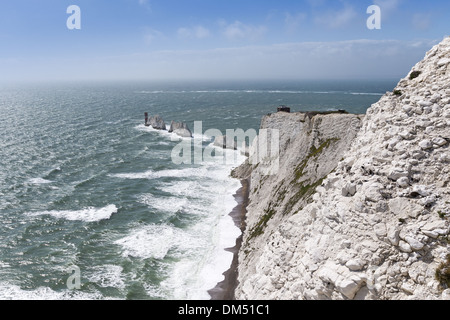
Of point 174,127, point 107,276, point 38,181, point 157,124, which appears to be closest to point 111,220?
point 107,276

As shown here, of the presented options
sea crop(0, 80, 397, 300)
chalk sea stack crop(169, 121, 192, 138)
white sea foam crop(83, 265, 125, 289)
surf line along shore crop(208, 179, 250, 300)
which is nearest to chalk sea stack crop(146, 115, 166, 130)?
chalk sea stack crop(169, 121, 192, 138)

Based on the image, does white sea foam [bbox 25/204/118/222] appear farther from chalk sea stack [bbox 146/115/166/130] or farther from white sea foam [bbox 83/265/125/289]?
chalk sea stack [bbox 146/115/166/130]

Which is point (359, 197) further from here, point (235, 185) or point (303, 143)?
point (235, 185)

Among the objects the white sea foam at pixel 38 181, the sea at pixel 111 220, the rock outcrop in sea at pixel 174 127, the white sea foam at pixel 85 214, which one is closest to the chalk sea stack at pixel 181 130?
the rock outcrop in sea at pixel 174 127

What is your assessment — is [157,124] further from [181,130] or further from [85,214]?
→ [85,214]

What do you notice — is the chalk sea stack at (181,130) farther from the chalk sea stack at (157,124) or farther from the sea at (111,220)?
the sea at (111,220)
